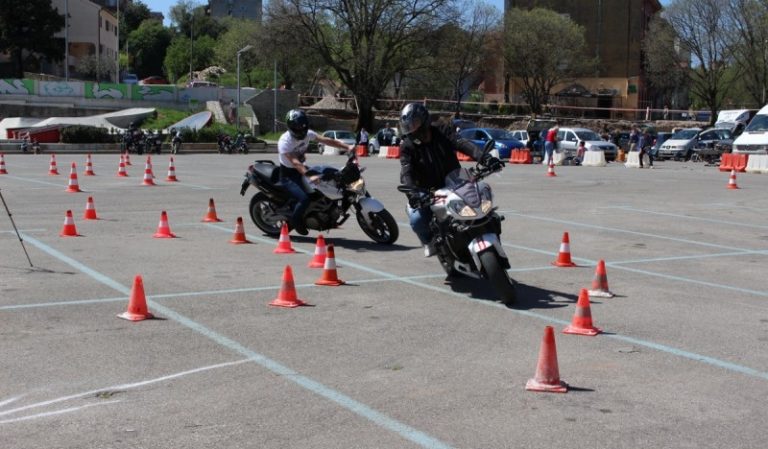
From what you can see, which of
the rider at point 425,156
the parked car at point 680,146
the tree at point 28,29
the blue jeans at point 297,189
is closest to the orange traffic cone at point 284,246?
the blue jeans at point 297,189

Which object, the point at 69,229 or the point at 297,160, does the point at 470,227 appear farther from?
the point at 69,229

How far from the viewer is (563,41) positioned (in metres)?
74.6

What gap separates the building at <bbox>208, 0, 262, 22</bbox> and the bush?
357 ft

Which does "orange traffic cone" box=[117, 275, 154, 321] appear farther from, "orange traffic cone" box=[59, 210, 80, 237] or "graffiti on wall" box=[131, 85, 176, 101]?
"graffiti on wall" box=[131, 85, 176, 101]

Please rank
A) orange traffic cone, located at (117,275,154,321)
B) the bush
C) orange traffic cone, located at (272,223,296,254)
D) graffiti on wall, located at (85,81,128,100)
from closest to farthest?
orange traffic cone, located at (117,275,154,321)
orange traffic cone, located at (272,223,296,254)
the bush
graffiti on wall, located at (85,81,128,100)

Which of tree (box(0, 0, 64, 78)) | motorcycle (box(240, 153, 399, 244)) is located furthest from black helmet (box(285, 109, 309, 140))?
tree (box(0, 0, 64, 78))

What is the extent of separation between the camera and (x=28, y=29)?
85.0 meters

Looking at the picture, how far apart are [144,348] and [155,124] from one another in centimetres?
5537

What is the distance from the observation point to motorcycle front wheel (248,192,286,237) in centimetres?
1362

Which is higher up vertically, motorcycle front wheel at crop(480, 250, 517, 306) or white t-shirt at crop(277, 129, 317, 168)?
white t-shirt at crop(277, 129, 317, 168)

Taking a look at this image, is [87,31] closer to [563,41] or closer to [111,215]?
[563,41]

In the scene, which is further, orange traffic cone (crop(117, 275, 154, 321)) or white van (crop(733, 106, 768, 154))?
white van (crop(733, 106, 768, 154))

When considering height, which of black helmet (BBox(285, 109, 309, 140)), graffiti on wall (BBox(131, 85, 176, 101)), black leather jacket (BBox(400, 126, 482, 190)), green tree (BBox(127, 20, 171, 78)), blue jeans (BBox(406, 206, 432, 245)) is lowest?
blue jeans (BBox(406, 206, 432, 245))

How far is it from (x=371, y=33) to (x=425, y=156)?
189ft
